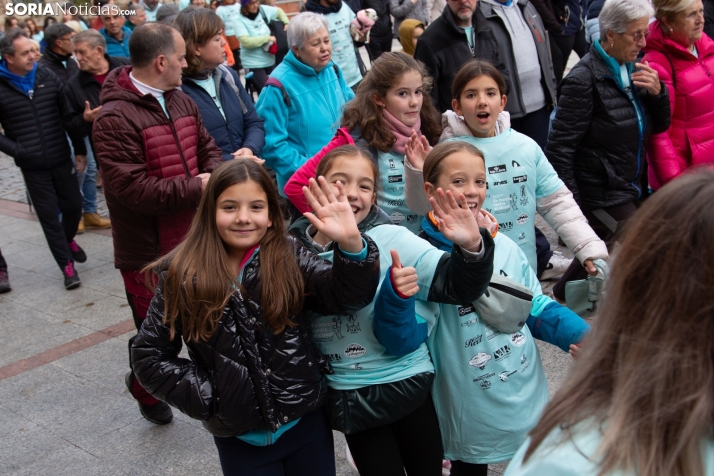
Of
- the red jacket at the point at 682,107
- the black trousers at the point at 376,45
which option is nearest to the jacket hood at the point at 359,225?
the red jacket at the point at 682,107

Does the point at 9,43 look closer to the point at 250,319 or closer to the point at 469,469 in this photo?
the point at 250,319

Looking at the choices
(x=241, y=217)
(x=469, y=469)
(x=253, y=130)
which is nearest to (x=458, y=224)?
(x=241, y=217)

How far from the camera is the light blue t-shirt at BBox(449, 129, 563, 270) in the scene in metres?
3.49

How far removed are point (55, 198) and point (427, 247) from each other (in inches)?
195

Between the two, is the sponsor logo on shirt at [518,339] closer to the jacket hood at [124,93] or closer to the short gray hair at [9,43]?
the jacket hood at [124,93]

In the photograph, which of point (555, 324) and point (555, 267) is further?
point (555, 267)

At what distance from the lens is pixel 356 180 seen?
9.23 ft

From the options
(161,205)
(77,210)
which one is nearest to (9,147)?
(77,210)

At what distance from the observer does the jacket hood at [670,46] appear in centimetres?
465

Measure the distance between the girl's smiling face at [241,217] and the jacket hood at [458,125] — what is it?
4.70 ft

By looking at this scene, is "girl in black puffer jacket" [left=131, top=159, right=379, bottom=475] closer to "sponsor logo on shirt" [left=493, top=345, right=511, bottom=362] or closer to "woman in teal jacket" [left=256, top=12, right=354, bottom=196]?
"sponsor logo on shirt" [left=493, top=345, right=511, bottom=362]

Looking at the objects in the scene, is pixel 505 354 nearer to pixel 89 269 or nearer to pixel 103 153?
pixel 103 153

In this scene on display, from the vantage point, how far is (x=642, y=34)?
13.9 feet

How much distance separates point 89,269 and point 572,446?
6621 mm
